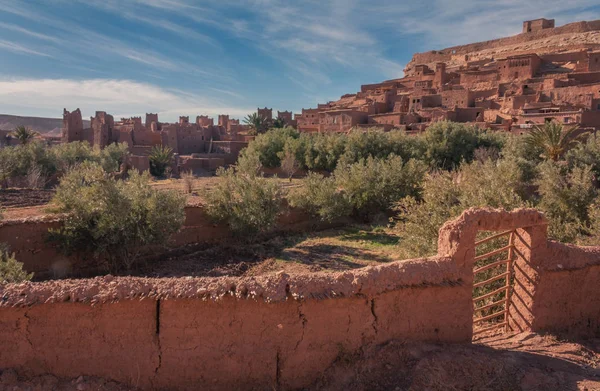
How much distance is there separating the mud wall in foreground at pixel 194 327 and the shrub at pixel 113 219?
7.07 meters

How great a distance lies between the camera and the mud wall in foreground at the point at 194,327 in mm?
3951

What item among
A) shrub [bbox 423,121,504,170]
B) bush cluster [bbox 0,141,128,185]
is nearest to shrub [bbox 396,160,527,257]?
shrub [bbox 423,121,504,170]

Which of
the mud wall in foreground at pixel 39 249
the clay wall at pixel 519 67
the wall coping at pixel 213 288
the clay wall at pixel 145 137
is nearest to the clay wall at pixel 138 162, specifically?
the clay wall at pixel 145 137

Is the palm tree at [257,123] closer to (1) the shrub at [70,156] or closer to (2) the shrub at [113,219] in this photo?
(1) the shrub at [70,156]

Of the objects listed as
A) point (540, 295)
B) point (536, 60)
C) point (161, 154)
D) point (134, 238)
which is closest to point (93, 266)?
point (134, 238)

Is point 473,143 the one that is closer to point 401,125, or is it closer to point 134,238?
point 401,125

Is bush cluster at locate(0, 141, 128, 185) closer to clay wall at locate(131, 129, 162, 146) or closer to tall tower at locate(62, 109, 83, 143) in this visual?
clay wall at locate(131, 129, 162, 146)

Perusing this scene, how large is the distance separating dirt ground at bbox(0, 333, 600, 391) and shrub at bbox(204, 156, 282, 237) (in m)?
9.38

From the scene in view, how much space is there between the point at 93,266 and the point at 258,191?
5.51 metres

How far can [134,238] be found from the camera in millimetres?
11172

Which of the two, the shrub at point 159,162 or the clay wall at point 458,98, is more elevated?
the clay wall at point 458,98

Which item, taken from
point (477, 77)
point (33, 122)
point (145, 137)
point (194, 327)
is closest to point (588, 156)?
point (194, 327)

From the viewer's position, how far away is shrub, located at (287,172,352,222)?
15953mm

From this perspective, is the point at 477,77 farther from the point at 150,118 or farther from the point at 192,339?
the point at 192,339
